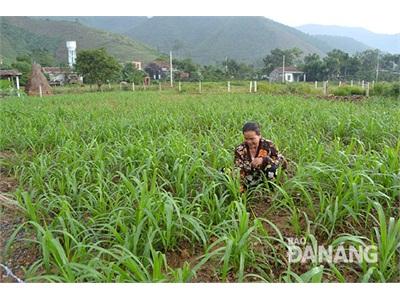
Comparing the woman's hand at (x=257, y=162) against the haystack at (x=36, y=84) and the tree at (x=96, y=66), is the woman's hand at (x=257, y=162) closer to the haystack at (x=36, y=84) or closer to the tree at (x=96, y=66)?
the haystack at (x=36, y=84)

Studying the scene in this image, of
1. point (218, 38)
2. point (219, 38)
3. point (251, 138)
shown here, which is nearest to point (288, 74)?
point (219, 38)

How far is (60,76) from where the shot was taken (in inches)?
1016

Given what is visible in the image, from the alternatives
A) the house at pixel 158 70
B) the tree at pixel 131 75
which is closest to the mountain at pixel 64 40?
the house at pixel 158 70

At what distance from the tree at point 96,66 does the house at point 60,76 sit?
87cm

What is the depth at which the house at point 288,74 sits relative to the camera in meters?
22.3

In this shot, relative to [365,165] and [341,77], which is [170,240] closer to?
[365,165]

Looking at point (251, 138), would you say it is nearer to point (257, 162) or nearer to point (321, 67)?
point (257, 162)

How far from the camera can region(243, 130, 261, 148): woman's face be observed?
263cm

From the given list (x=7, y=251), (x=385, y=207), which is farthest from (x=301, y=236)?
(x=7, y=251)

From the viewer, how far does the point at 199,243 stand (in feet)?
7.13

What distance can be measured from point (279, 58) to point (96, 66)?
13.3 meters

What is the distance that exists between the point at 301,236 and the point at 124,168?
6.11 feet

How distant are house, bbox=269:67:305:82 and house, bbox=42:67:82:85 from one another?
12847 millimetres

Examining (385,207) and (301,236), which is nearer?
(301,236)
